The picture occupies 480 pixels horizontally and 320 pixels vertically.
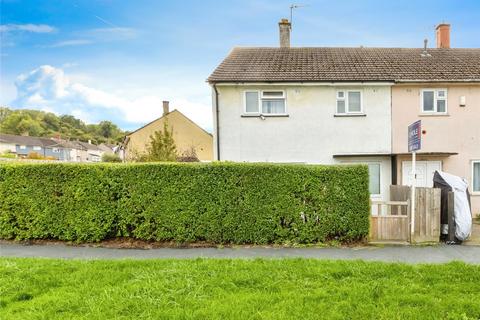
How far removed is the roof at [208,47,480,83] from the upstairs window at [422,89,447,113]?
0.54 m

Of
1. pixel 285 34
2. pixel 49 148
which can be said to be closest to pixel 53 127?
pixel 49 148

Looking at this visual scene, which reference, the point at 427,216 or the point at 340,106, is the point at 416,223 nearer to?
the point at 427,216

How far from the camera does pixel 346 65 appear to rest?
13625mm

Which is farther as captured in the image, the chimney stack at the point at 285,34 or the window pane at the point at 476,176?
the chimney stack at the point at 285,34

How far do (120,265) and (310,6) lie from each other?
1608 centimetres

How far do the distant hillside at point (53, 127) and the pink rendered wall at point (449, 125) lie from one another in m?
62.0

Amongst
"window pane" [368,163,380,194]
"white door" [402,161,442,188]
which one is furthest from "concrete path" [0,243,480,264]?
"white door" [402,161,442,188]

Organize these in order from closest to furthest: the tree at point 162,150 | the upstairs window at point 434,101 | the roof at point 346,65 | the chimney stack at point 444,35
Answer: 1. the roof at point 346,65
2. the upstairs window at point 434,101
3. the chimney stack at point 444,35
4. the tree at point 162,150

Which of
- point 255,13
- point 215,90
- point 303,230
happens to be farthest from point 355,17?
point 303,230

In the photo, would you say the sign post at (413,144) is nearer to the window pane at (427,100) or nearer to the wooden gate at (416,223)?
the wooden gate at (416,223)

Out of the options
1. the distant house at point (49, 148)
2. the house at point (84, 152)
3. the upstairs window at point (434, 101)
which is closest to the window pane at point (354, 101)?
the upstairs window at point (434, 101)

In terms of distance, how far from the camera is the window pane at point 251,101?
12.7 metres

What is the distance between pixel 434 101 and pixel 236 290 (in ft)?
40.3

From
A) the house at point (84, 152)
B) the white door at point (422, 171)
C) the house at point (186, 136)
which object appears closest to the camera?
the white door at point (422, 171)
